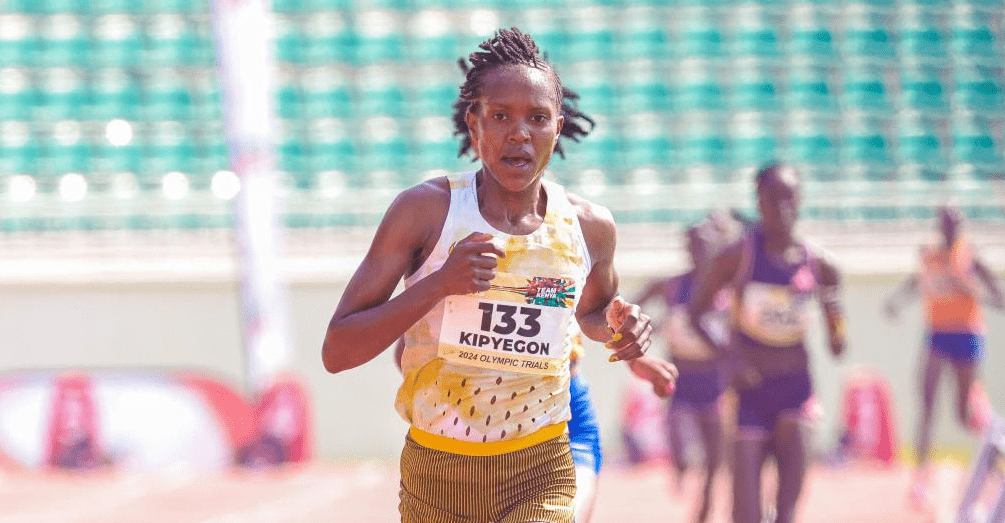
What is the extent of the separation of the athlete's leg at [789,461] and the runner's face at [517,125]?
136 inches

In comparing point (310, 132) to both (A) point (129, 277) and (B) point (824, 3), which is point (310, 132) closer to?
(A) point (129, 277)

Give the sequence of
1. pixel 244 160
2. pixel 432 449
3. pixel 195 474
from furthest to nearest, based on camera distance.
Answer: pixel 244 160 → pixel 195 474 → pixel 432 449

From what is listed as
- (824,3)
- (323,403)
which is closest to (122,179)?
(323,403)

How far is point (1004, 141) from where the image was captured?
60.0ft

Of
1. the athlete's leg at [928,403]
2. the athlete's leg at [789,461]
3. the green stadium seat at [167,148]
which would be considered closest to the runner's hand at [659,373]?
the athlete's leg at [789,461]

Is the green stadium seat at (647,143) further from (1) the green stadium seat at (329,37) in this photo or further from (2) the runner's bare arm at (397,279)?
(2) the runner's bare arm at (397,279)

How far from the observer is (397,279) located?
337 cm

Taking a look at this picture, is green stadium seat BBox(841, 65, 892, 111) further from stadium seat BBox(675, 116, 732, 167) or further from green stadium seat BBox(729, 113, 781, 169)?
stadium seat BBox(675, 116, 732, 167)

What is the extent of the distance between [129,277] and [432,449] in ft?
45.1

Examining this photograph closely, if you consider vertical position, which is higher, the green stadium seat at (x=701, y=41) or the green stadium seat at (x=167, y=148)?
the green stadium seat at (x=701, y=41)

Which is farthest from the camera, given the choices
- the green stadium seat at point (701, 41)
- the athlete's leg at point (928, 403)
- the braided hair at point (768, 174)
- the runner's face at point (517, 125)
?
the green stadium seat at point (701, 41)

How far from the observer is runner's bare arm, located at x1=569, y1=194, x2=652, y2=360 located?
3.38 m

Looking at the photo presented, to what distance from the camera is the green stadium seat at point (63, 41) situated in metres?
19.3

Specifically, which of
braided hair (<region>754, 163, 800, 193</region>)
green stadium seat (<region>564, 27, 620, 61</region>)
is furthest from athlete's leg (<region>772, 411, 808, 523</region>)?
green stadium seat (<region>564, 27, 620, 61</region>)
